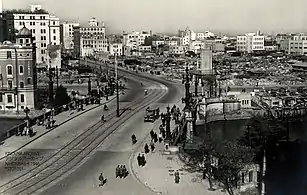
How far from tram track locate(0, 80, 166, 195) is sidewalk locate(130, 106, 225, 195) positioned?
0.36 metres

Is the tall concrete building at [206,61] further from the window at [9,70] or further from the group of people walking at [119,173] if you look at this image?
the group of people walking at [119,173]

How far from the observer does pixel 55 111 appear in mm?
4883

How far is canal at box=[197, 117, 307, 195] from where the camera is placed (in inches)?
124

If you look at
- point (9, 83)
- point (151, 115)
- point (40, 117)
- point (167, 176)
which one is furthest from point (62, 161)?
point (9, 83)

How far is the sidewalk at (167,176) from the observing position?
268 cm

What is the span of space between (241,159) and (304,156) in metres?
1.14

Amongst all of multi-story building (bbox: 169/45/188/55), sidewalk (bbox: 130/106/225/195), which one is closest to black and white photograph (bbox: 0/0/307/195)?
sidewalk (bbox: 130/106/225/195)

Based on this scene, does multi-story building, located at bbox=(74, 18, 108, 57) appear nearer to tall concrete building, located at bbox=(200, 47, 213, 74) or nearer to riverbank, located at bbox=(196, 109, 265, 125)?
tall concrete building, located at bbox=(200, 47, 213, 74)

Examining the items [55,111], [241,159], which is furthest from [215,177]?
[55,111]

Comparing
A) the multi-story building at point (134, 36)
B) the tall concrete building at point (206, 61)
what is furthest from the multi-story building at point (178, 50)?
the multi-story building at point (134, 36)

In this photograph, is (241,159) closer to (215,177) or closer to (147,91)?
(215,177)

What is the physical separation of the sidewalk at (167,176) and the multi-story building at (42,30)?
3593mm

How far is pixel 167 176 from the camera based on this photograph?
115 inches

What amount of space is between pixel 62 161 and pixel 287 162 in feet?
4.91
